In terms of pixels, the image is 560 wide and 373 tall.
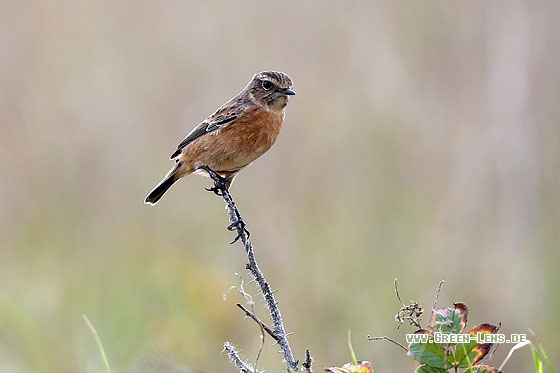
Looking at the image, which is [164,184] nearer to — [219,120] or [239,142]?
[219,120]

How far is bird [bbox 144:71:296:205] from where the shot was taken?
494cm

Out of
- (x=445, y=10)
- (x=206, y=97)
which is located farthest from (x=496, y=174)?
(x=206, y=97)

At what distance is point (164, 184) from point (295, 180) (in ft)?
6.57

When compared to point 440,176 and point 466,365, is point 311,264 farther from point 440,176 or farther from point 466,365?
point 466,365

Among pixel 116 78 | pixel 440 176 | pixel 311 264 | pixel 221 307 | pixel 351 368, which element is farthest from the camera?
pixel 116 78

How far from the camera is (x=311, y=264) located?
6.59 m

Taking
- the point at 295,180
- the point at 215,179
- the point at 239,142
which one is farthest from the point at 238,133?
the point at 295,180

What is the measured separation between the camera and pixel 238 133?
16.4ft

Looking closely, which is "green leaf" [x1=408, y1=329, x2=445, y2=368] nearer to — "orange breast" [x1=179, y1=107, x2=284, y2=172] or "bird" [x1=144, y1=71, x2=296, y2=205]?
"bird" [x1=144, y1=71, x2=296, y2=205]

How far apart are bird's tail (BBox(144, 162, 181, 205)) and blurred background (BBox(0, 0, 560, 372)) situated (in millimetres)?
870

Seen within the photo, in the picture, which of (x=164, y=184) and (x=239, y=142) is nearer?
(x=239, y=142)

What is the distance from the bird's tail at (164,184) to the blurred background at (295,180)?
2.86 feet

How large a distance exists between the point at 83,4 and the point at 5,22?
1.13 metres

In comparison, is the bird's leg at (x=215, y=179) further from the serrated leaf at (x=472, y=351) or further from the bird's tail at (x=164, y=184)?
the serrated leaf at (x=472, y=351)
